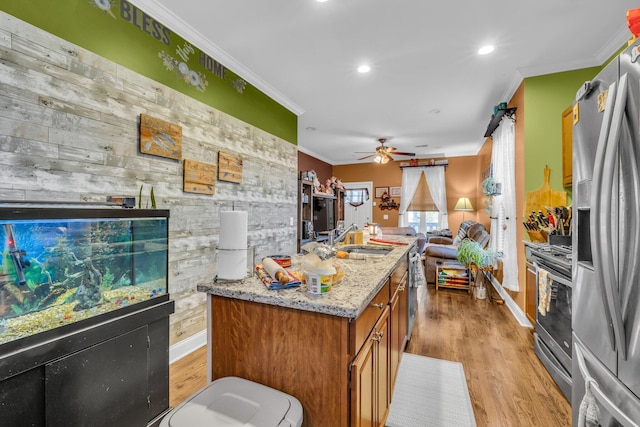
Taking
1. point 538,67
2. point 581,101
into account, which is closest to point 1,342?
point 581,101

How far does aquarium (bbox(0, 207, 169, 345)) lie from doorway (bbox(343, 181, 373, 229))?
7.04m

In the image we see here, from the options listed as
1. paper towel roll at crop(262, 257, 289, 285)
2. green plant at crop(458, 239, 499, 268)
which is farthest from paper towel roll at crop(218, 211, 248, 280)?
green plant at crop(458, 239, 499, 268)

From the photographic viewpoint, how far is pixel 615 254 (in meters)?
0.90

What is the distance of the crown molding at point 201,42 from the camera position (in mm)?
2131

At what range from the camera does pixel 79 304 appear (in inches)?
45.1

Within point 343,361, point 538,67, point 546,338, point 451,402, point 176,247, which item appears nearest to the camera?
point 343,361

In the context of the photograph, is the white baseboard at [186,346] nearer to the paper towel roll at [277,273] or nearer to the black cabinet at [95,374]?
the black cabinet at [95,374]

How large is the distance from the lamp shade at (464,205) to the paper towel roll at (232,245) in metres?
6.84

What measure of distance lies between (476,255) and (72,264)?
13.6ft

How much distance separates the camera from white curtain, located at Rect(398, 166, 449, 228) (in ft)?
24.5

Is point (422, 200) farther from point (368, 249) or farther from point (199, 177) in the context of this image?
point (199, 177)

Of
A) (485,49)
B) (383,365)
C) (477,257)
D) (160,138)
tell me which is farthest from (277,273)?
(477,257)

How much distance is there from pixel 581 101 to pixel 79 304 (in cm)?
233

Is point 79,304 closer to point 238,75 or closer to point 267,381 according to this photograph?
point 267,381
